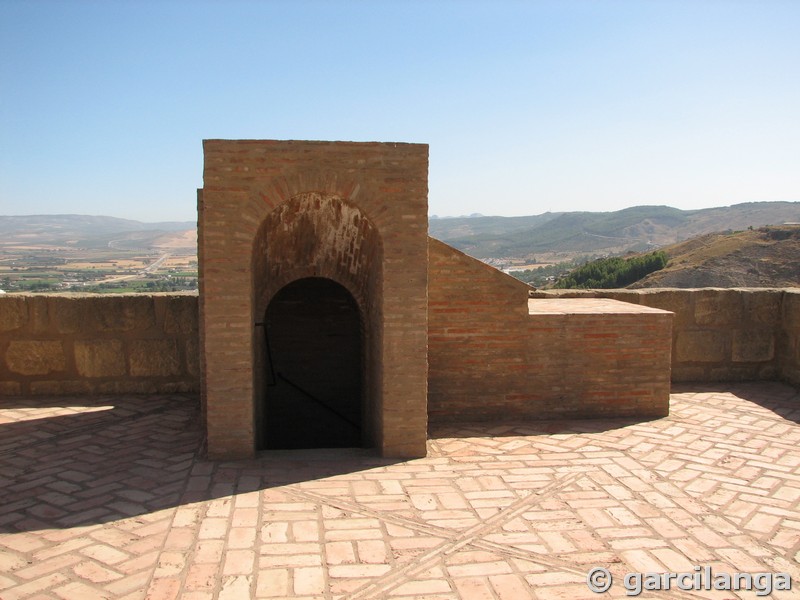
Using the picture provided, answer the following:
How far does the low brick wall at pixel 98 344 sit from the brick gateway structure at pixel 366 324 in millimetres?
1239

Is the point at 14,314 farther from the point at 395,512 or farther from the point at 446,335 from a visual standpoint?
the point at 395,512

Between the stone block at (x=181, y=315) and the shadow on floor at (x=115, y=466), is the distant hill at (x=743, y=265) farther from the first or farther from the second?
the shadow on floor at (x=115, y=466)

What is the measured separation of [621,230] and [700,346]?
81304mm

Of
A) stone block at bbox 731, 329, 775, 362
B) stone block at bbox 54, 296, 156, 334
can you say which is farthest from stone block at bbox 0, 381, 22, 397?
stone block at bbox 731, 329, 775, 362

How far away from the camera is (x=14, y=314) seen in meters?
7.97

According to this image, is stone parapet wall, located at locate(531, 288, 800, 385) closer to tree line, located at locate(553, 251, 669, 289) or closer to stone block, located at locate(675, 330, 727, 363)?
stone block, located at locate(675, 330, 727, 363)

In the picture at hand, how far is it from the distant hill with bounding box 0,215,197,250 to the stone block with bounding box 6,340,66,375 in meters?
56.6

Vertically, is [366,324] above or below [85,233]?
below

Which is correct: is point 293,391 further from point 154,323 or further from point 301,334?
point 154,323

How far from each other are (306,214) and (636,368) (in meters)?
4.31

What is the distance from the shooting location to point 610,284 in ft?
78.5

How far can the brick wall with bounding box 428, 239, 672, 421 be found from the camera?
703cm

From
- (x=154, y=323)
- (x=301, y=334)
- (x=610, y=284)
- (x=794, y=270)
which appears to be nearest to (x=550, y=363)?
(x=301, y=334)

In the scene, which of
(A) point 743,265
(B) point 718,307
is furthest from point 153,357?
(A) point 743,265
